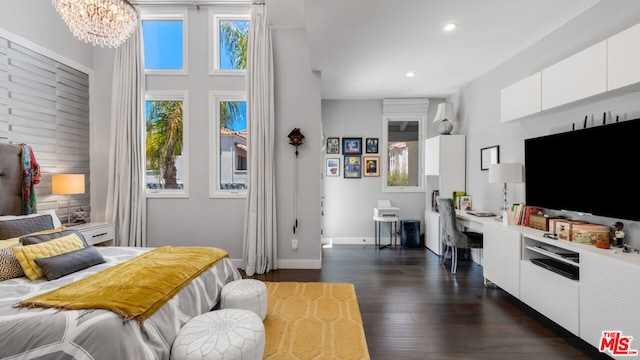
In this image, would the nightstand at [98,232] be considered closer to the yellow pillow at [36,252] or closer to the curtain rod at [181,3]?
the yellow pillow at [36,252]

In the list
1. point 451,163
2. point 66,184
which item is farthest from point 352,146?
point 66,184

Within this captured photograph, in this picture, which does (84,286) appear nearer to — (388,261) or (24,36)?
(24,36)

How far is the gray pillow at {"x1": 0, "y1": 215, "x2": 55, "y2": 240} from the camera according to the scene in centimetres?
231

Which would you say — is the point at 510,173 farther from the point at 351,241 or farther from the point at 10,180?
the point at 10,180

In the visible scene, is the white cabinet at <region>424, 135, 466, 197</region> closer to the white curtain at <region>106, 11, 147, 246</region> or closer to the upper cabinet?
the upper cabinet

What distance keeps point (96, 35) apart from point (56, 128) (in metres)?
1.69

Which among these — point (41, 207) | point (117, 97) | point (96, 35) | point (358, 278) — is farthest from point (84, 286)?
point (117, 97)

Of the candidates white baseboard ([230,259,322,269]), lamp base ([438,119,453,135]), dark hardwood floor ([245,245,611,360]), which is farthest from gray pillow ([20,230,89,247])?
lamp base ([438,119,453,135])

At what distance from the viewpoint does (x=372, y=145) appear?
5.34 metres

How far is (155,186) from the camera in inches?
159

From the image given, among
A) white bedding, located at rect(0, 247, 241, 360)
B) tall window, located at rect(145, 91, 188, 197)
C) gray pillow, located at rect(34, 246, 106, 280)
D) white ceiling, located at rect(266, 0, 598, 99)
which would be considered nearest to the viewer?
white bedding, located at rect(0, 247, 241, 360)

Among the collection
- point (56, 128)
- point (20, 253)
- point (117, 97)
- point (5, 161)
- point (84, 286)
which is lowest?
point (84, 286)

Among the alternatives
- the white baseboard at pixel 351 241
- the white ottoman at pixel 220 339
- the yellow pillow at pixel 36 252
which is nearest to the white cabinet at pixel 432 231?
the white baseboard at pixel 351 241

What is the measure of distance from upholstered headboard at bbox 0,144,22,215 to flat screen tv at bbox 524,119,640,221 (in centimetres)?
533
